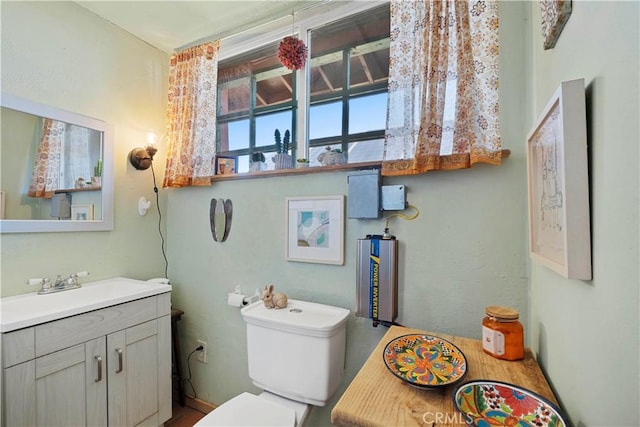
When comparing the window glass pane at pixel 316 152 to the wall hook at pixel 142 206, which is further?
the wall hook at pixel 142 206

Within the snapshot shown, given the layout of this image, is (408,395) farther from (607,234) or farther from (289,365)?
(289,365)

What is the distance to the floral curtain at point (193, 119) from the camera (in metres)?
1.79

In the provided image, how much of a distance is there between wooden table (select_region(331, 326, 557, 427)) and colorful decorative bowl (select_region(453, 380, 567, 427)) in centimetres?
4

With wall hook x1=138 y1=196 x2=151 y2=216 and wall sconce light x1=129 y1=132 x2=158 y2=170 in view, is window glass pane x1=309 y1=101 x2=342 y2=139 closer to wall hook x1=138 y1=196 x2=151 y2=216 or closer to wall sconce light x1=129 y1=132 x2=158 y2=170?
wall sconce light x1=129 y1=132 x2=158 y2=170

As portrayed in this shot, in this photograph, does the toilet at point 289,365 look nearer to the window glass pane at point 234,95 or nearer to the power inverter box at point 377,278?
the power inverter box at point 377,278

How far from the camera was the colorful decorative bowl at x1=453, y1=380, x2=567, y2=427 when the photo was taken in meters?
0.57

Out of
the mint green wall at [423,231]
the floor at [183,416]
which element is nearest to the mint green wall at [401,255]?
the mint green wall at [423,231]

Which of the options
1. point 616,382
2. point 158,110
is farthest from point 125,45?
point 616,382

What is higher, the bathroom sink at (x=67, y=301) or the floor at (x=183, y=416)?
the bathroom sink at (x=67, y=301)

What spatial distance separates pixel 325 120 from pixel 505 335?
1314mm

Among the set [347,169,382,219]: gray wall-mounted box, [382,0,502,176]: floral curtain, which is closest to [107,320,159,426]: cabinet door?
[347,169,382,219]: gray wall-mounted box

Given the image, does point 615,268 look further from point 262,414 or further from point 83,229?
point 83,229

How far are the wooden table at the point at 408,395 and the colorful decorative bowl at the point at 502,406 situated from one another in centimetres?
4

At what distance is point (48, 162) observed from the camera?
4.92ft
